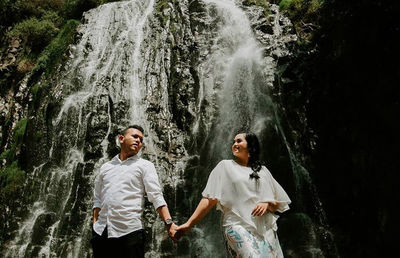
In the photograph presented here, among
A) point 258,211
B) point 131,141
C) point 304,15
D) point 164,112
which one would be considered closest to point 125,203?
point 131,141

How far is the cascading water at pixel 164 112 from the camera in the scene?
7.39m

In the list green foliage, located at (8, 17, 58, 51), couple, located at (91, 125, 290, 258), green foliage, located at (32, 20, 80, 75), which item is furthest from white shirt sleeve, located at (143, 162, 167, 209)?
green foliage, located at (8, 17, 58, 51)

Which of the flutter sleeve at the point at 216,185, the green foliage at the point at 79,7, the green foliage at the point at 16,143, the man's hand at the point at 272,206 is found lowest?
the green foliage at the point at 16,143

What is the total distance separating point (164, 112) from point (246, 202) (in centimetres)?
616

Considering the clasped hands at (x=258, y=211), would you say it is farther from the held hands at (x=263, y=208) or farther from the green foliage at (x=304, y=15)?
the green foliage at (x=304, y=15)

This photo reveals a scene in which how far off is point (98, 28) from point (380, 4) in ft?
28.2

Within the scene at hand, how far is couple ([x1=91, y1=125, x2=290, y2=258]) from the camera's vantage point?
2.94 metres

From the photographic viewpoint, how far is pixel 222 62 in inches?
378

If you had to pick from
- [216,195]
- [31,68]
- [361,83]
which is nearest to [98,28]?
[31,68]

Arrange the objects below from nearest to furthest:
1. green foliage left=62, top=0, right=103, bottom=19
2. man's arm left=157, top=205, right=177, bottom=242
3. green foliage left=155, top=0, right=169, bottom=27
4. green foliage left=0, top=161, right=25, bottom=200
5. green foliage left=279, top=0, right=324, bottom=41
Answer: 1. man's arm left=157, top=205, right=177, bottom=242
2. green foliage left=0, top=161, right=25, bottom=200
3. green foliage left=279, top=0, right=324, bottom=41
4. green foliage left=155, top=0, right=169, bottom=27
5. green foliage left=62, top=0, right=103, bottom=19

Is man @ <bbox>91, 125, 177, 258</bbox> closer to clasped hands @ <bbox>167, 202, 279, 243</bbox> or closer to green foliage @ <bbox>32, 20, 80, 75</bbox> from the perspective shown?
clasped hands @ <bbox>167, 202, 279, 243</bbox>

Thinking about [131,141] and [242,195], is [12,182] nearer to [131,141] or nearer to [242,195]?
[131,141]

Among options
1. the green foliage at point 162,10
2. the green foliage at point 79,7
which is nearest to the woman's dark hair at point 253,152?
the green foliage at point 162,10

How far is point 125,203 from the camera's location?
10.8ft
